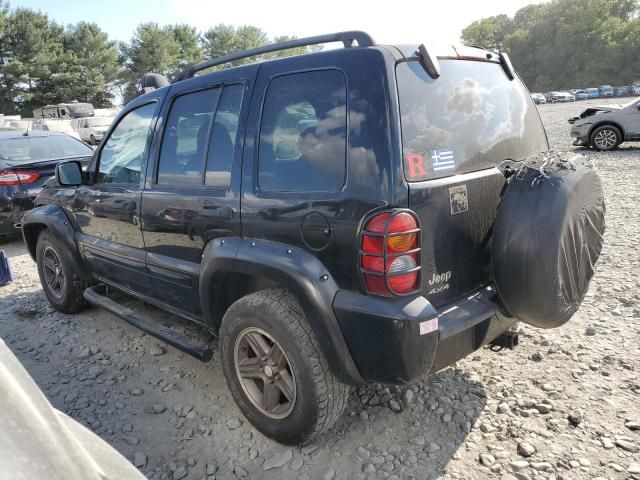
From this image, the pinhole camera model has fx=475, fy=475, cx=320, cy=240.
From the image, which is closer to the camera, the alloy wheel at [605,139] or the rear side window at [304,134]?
the rear side window at [304,134]

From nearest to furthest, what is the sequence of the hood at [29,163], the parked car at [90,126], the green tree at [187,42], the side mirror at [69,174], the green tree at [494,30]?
the side mirror at [69,174]
the hood at [29,163]
the parked car at [90,126]
the green tree at [187,42]
the green tree at [494,30]

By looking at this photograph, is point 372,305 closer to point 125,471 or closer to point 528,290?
point 528,290

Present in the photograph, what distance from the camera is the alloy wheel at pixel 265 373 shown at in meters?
2.48

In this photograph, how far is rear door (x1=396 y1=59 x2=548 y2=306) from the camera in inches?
83.8

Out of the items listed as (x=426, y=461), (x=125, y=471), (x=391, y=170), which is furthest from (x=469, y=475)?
(x=125, y=471)

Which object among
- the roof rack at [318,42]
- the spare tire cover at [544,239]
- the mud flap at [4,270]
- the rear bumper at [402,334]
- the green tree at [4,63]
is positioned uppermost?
the green tree at [4,63]

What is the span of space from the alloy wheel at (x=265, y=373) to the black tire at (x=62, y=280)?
7.68ft

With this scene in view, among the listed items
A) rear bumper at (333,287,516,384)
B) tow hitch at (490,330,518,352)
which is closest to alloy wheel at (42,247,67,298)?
rear bumper at (333,287,516,384)

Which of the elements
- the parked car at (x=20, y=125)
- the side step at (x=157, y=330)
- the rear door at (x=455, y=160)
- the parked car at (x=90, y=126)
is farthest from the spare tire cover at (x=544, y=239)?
the parked car at (x=20, y=125)

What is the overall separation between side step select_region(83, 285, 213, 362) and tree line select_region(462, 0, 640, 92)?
85.8 m

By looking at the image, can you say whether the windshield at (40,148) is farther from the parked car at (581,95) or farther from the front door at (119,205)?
the parked car at (581,95)

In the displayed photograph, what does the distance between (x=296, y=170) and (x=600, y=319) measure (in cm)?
279

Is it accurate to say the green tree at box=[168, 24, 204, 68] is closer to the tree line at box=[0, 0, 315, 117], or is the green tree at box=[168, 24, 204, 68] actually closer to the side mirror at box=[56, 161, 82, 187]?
the tree line at box=[0, 0, 315, 117]

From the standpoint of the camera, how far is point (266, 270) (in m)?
2.37
